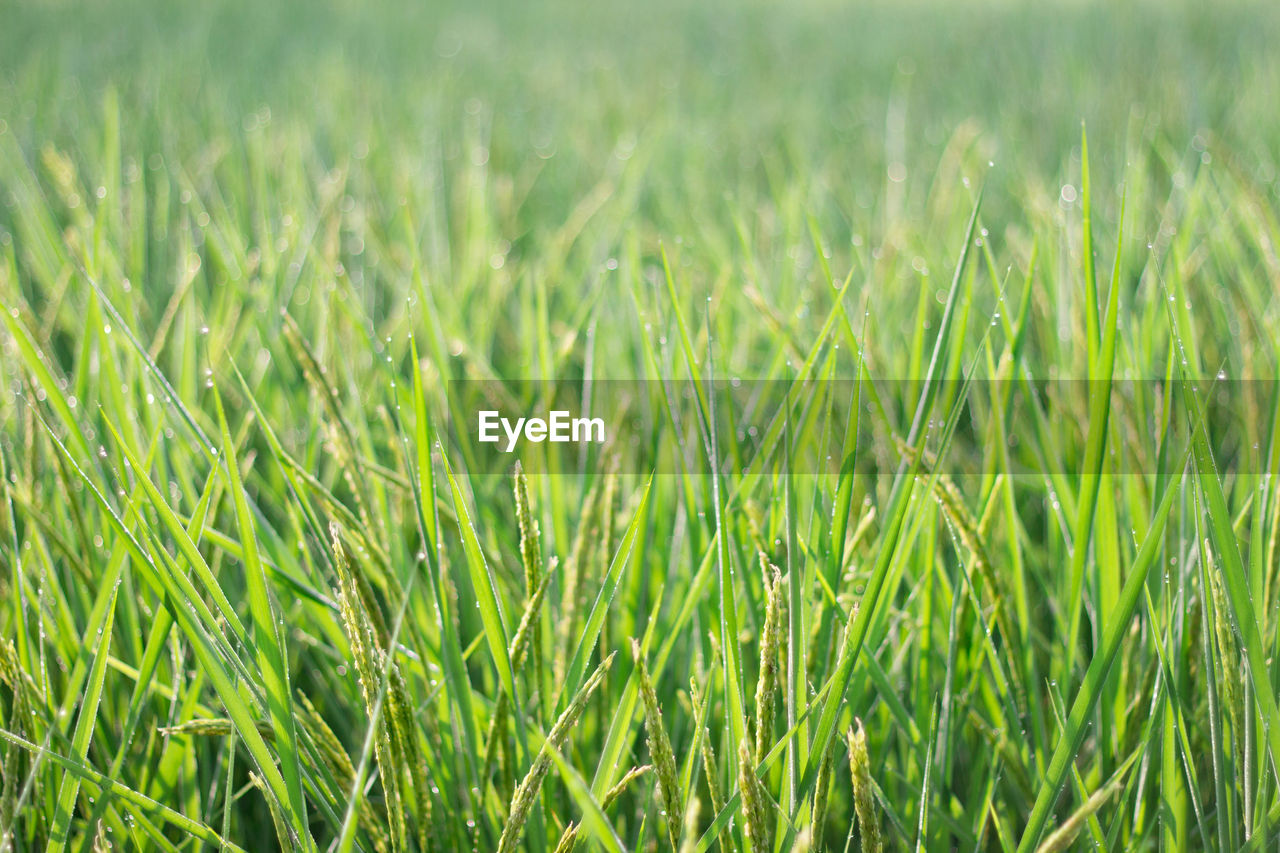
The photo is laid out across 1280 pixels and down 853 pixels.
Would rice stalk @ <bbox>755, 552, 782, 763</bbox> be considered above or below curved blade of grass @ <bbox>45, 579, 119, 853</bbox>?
above

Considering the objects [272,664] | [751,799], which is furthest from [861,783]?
[272,664]

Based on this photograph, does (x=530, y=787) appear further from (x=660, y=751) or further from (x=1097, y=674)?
(x=1097, y=674)

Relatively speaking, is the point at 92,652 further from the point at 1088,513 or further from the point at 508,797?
the point at 1088,513

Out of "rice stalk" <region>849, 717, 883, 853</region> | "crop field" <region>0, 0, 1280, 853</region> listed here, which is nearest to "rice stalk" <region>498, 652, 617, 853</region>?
"crop field" <region>0, 0, 1280, 853</region>

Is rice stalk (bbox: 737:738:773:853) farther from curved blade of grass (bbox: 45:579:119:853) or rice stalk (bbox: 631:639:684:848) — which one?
curved blade of grass (bbox: 45:579:119:853)

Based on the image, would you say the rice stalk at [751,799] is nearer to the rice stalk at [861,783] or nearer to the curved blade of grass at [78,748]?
the rice stalk at [861,783]

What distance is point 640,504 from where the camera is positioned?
0.40 m

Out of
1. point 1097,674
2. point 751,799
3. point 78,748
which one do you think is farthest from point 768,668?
point 78,748

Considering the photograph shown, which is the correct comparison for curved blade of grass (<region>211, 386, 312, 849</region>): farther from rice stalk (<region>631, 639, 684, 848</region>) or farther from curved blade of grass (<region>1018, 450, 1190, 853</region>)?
curved blade of grass (<region>1018, 450, 1190, 853</region>)

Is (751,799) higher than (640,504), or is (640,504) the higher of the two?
(640,504)

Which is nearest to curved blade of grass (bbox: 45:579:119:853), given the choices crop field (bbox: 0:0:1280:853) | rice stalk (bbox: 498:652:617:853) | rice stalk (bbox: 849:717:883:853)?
crop field (bbox: 0:0:1280:853)

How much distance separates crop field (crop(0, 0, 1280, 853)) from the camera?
40cm

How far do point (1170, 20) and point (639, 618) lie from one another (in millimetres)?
3116

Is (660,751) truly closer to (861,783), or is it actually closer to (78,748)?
(861,783)
